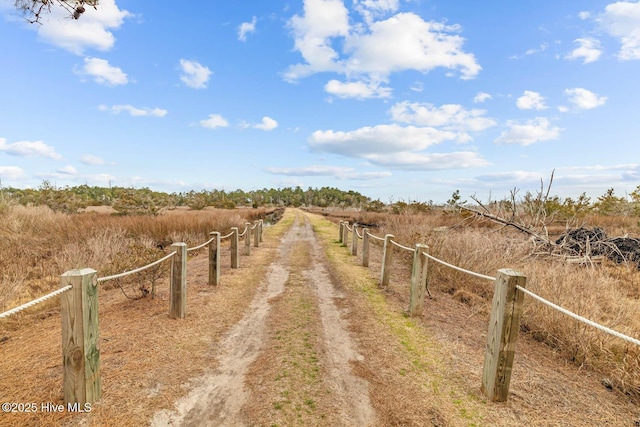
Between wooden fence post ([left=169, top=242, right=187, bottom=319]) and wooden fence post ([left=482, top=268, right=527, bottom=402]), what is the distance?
427 centimetres

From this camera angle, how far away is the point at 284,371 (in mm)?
3809

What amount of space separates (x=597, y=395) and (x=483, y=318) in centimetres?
243

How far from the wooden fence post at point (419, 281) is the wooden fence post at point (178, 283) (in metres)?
3.79

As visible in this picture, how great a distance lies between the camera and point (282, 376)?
370 cm

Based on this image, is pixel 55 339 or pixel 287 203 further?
pixel 287 203

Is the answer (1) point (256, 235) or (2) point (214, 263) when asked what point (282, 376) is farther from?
(1) point (256, 235)

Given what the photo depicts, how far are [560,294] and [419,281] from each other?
99.5 inches

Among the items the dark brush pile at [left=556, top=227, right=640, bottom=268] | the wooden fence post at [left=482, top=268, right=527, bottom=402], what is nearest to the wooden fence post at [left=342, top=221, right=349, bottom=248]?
the dark brush pile at [left=556, top=227, right=640, bottom=268]

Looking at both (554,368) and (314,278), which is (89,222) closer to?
(314,278)

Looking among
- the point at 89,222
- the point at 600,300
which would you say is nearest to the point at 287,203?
the point at 89,222

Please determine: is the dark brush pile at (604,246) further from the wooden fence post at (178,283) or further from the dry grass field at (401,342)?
the wooden fence post at (178,283)

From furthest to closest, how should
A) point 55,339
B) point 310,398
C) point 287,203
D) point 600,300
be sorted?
point 287,203
point 600,300
point 55,339
point 310,398

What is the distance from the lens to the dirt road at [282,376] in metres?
3.02

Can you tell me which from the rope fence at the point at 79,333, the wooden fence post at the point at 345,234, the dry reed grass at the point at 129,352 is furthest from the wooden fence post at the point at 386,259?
the wooden fence post at the point at 345,234
